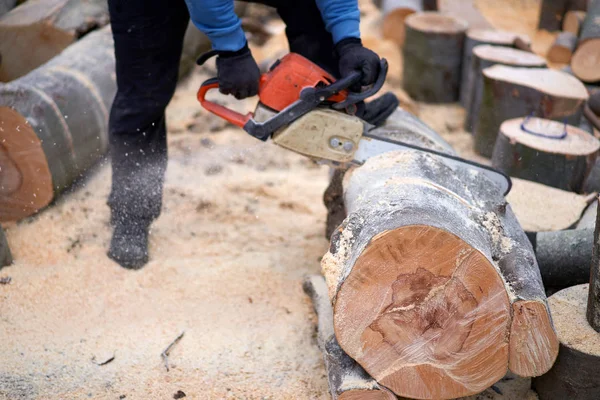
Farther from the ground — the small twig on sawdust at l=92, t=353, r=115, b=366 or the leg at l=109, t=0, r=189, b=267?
the leg at l=109, t=0, r=189, b=267

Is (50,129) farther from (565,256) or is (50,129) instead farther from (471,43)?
(471,43)

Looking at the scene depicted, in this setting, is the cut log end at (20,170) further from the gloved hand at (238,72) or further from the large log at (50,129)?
the gloved hand at (238,72)

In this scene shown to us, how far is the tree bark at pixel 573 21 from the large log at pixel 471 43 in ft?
4.46

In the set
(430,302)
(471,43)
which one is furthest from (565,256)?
(471,43)

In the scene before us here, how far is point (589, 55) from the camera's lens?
4.95m

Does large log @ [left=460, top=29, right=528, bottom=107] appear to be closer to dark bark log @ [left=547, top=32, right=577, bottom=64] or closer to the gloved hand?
dark bark log @ [left=547, top=32, right=577, bottom=64]

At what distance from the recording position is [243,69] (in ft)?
7.54

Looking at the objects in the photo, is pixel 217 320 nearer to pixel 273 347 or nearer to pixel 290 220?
pixel 273 347

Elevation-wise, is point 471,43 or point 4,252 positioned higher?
point 4,252

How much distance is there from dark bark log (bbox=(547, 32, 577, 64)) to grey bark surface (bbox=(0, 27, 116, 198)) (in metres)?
4.17

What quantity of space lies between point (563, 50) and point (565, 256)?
13.0 ft

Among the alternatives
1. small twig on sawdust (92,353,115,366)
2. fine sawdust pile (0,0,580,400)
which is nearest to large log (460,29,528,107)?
fine sawdust pile (0,0,580,400)

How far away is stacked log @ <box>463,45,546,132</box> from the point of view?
441 centimetres

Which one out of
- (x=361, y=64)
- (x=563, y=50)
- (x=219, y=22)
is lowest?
(x=563, y=50)
